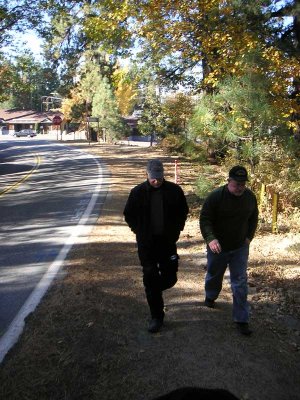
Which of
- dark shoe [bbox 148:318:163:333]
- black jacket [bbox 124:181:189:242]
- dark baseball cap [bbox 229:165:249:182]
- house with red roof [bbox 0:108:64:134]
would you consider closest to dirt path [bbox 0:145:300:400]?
dark shoe [bbox 148:318:163:333]

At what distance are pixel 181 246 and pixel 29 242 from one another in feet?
9.94

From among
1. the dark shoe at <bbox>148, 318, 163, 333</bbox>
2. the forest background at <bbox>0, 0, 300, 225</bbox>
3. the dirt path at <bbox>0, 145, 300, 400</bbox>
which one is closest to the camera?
the dirt path at <bbox>0, 145, 300, 400</bbox>

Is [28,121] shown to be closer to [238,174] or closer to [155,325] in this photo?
[155,325]

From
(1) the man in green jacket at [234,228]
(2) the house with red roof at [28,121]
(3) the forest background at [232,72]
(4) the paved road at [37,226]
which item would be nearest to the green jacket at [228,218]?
(1) the man in green jacket at [234,228]

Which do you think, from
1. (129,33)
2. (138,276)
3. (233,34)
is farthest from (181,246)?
(129,33)

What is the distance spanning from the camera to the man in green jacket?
4.70 meters

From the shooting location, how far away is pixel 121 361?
4.07 metres

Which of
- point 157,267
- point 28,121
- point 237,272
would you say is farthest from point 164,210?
point 28,121

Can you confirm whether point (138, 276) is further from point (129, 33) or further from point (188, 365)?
point (129, 33)

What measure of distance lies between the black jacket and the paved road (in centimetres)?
177

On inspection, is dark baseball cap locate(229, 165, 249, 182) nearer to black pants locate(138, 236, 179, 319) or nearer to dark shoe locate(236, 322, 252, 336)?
black pants locate(138, 236, 179, 319)

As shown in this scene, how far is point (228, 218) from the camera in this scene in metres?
4.77

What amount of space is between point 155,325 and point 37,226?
628 cm

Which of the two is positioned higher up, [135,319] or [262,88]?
[262,88]
